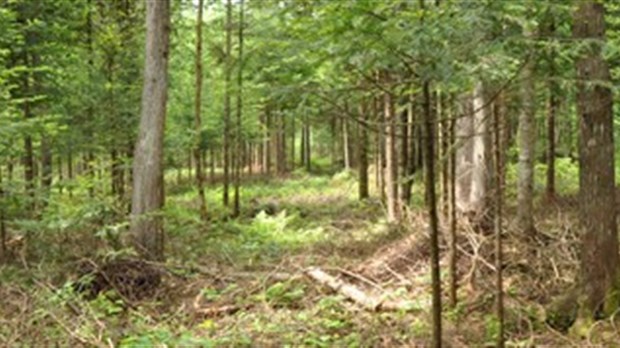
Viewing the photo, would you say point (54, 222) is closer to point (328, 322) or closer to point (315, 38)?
point (328, 322)

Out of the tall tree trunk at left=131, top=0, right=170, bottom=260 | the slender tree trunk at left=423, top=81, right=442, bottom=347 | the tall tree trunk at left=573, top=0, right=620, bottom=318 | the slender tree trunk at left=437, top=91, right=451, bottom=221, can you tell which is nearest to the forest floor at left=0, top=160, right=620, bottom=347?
the tall tree trunk at left=573, top=0, right=620, bottom=318

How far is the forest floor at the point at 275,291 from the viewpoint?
659 cm

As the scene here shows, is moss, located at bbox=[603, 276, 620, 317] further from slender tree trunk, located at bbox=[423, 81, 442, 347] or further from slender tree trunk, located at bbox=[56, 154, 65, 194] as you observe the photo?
slender tree trunk, located at bbox=[56, 154, 65, 194]

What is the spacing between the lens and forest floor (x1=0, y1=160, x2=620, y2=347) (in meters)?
6.59

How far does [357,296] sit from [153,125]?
15.9 feet

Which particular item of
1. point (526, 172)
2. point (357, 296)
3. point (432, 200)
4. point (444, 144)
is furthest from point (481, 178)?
point (432, 200)

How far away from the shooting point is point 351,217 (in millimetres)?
16250

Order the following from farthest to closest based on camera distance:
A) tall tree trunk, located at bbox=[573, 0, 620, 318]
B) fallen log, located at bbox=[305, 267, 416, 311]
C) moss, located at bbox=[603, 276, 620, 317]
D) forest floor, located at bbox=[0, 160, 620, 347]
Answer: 1. fallen log, located at bbox=[305, 267, 416, 311]
2. forest floor, located at bbox=[0, 160, 620, 347]
3. moss, located at bbox=[603, 276, 620, 317]
4. tall tree trunk, located at bbox=[573, 0, 620, 318]

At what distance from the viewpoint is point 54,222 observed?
9.41 m

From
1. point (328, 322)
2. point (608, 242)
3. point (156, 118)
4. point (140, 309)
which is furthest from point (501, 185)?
point (156, 118)

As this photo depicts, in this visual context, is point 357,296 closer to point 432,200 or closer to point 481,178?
point 481,178

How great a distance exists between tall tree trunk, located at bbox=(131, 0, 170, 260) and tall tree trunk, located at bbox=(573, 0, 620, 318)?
22.1ft

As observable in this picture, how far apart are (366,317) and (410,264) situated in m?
1.81

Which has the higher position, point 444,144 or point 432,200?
point 444,144
